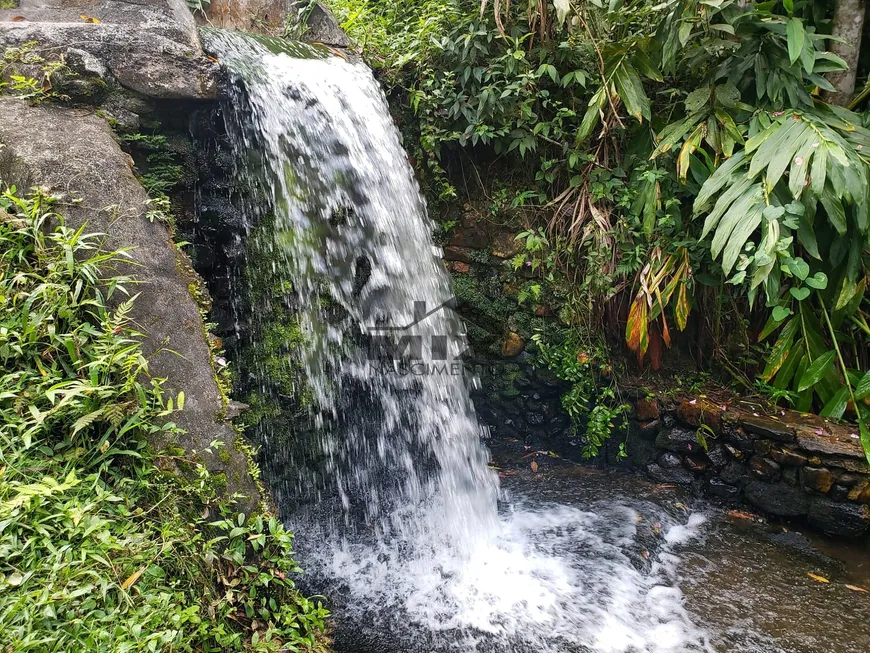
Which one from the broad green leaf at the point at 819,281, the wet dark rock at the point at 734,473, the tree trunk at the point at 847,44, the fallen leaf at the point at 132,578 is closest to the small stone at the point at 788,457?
the wet dark rock at the point at 734,473

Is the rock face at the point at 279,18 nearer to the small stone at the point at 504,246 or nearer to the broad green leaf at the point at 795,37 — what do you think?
the small stone at the point at 504,246

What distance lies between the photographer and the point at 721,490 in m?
3.43

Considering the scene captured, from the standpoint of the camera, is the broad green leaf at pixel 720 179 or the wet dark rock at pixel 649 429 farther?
the wet dark rock at pixel 649 429

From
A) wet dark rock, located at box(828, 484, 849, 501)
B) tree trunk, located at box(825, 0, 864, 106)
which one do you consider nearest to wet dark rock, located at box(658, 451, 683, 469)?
wet dark rock, located at box(828, 484, 849, 501)

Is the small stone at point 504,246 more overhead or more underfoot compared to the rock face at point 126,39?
more underfoot

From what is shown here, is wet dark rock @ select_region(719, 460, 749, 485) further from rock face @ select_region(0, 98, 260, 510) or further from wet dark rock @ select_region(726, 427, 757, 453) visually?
rock face @ select_region(0, 98, 260, 510)

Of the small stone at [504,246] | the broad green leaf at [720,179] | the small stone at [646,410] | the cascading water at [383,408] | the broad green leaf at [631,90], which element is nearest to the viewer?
the cascading water at [383,408]

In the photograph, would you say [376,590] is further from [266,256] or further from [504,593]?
[266,256]

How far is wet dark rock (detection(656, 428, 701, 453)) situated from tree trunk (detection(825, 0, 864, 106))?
93.1 inches

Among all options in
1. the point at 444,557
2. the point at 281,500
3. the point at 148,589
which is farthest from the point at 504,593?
the point at 148,589

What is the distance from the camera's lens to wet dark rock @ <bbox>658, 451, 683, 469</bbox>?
359 cm

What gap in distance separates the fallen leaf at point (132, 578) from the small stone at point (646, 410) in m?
3.33

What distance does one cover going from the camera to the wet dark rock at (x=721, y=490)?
339 cm

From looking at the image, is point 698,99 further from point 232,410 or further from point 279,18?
point 279,18
